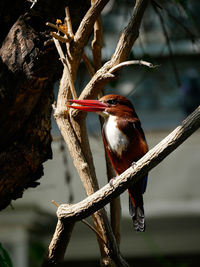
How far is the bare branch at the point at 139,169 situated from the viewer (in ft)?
3.59

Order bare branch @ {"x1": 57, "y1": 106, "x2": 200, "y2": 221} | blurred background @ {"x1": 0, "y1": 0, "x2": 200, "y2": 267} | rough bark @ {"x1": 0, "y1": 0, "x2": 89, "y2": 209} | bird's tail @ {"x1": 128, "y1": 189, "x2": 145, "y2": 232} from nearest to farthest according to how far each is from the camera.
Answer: bare branch @ {"x1": 57, "y1": 106, "x2": 200, "y2": 221} → rough bark @ {"x1": 0, "y1": 0, "x2": 89, "y2": 209} → bird's tail @ {"x1": 128, "y1": 189, "x2": 145, "y2": 232} → blurred background @ {"x1": 0, "y1": 0, "x2": 200, "y2": 267}

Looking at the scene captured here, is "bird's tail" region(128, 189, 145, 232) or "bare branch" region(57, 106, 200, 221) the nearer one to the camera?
"bare branch" region(57, 106, 200, 221)

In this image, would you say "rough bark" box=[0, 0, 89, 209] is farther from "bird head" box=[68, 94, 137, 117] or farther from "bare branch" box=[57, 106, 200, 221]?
"bird head" box=[68, 94, 137, 117]

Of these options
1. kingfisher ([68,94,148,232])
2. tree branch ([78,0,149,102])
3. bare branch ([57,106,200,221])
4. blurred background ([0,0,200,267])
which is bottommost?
blurred background ([0,0,200,267])

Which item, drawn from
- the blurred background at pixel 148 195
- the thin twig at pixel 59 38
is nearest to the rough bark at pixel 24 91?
the thin twig at pixel 59 38

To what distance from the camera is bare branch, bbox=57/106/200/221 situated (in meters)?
1.09

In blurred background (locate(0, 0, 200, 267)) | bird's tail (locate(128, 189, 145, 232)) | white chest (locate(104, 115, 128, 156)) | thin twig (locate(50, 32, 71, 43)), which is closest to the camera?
thin twig (locate(50, 32, 71, 43))

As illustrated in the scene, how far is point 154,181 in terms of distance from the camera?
146 inches

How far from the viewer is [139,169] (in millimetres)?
1114

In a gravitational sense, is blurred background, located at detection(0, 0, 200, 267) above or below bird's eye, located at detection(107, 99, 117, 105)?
below

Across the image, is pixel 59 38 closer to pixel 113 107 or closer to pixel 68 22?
pixel 68 22

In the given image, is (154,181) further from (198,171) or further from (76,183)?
(76,183)

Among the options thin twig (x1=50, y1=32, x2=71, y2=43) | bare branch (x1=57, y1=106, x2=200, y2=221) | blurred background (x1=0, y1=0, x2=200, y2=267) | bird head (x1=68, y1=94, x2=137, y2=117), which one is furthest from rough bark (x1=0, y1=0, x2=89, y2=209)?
blurred background (x1=0, y1=0, x2=200, y2=267)

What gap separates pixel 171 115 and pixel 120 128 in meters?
2.80
